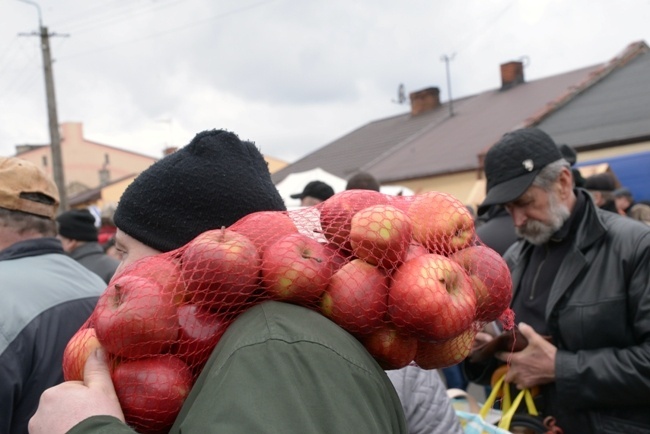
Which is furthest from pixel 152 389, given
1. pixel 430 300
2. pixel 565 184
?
pixel 565 184

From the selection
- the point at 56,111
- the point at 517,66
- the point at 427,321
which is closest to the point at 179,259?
the point at 427,321

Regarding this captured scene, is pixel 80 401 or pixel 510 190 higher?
pixel 510 190

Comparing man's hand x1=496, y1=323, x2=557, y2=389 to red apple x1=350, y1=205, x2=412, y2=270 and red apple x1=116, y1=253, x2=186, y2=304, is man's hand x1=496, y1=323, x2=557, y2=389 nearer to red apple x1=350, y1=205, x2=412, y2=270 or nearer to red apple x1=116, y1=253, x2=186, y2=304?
red apple x1=350, y1=205, x2=412, y2=270

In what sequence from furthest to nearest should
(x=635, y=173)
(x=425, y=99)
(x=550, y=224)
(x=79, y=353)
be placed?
(x=425, y=99) → (x=635, y=173) → (x=550, y=224) → (x=79, y=353)

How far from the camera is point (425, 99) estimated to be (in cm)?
2691

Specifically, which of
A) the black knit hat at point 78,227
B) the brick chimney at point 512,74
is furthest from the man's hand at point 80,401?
the brick chimney at point 512,74

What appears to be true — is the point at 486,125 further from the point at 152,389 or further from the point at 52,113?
the point at 152,389

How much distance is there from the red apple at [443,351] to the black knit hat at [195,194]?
53 centimetres

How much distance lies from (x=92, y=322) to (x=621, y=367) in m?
2.12

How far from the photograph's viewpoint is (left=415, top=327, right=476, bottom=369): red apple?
5.04 ft

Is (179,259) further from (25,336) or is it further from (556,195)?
(556,195)

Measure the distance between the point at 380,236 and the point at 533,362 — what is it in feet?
6.01

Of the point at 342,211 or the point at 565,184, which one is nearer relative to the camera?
the point at 342,211

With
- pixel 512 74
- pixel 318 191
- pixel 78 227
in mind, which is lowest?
pixel 78 227
